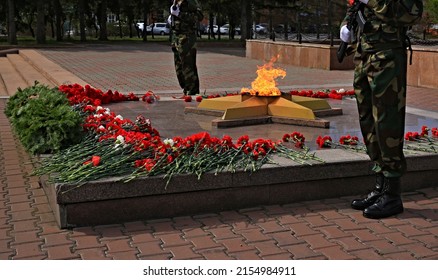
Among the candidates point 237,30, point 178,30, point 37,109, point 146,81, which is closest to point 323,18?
point 237,30

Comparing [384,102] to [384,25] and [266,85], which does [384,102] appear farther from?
[266,85]

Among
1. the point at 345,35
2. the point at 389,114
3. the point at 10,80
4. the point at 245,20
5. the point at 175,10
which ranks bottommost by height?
the point at 10,80

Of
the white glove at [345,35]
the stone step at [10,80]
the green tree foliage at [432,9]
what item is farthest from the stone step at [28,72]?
the green tree foliage at [432,9]

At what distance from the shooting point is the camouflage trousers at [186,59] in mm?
9891

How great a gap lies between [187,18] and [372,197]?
219 inches

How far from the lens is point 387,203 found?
15.8 ft

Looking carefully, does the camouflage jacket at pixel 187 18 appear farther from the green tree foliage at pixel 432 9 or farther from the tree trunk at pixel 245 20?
the tree trunk at pixel 245 20

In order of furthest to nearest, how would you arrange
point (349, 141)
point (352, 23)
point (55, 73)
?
1. point (55, 73)
2. point (349, 141)
3. point (352, 23)

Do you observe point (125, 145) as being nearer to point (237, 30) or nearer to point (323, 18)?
point (323, 18)

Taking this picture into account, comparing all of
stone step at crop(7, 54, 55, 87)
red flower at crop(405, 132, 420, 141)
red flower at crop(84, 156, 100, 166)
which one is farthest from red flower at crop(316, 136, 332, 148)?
stone step at crop(7, 54, 55, 87)

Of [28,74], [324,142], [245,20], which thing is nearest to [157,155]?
[324,142]

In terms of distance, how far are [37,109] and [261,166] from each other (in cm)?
231

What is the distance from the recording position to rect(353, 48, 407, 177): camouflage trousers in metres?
4.54

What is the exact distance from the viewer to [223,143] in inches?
211
